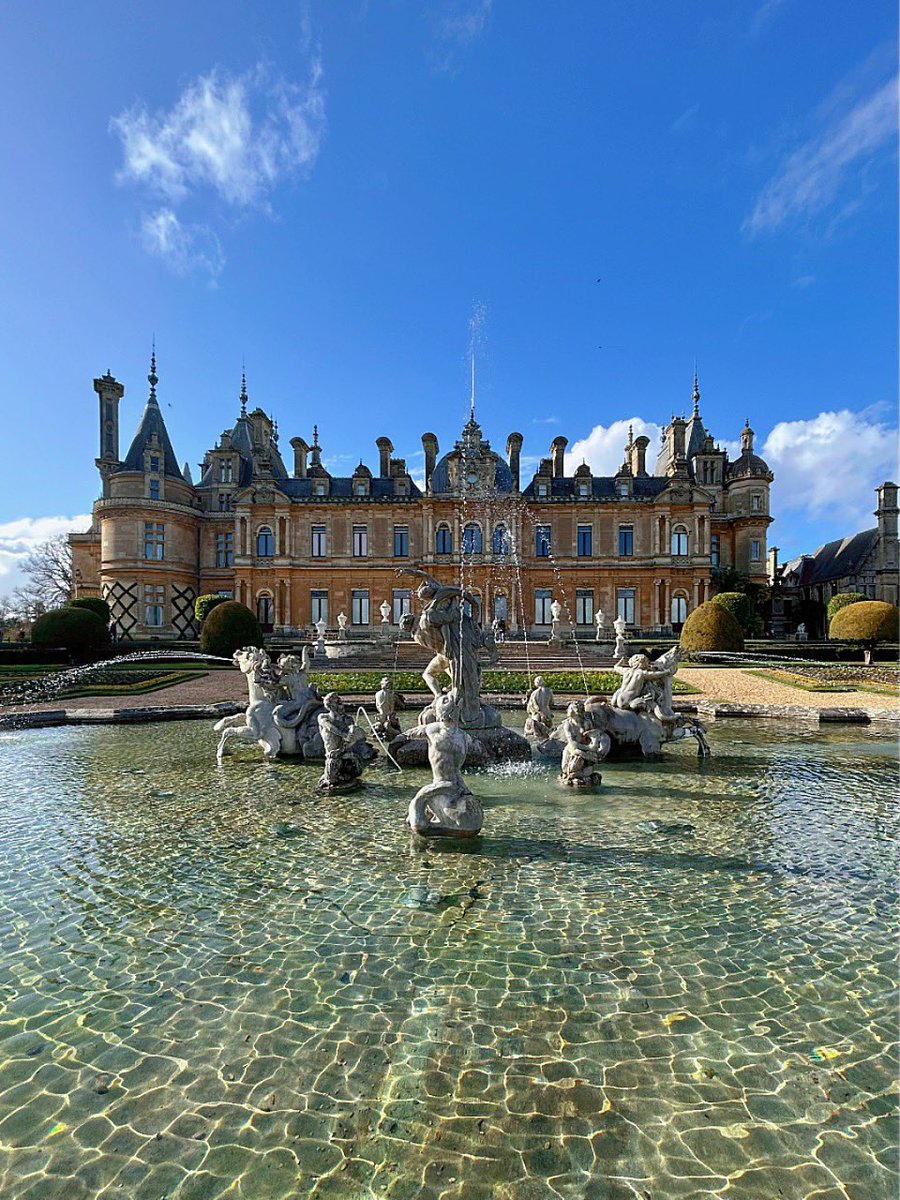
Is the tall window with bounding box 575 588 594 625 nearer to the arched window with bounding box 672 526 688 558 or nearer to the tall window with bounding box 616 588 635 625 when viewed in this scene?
the tall window with bounding box 616 588 635 625

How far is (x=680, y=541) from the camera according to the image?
4016cm

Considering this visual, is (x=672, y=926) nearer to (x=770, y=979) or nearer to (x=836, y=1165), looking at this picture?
(x=770, y=979)

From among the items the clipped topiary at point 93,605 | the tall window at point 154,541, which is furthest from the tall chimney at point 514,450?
the clipped topiary at point 93,605

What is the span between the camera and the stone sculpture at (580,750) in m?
7.76

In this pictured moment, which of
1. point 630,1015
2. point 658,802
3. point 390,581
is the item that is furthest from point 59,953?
point 390,581

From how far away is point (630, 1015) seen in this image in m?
3.29

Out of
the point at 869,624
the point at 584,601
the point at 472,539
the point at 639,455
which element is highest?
the point at 639,455

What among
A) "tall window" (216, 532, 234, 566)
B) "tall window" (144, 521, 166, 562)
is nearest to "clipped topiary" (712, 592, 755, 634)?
"tall window" (216, 532, 234, 566)

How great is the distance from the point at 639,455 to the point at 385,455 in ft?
61.2

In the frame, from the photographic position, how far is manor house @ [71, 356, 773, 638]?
39.3m

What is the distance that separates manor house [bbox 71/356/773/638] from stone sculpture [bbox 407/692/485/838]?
32.4m

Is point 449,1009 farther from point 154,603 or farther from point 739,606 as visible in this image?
point 154,603

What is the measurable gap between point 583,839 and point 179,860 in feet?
12.5

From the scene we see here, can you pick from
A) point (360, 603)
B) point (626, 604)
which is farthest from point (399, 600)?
point (626, 604)
